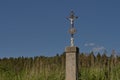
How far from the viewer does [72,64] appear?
12.6 metres

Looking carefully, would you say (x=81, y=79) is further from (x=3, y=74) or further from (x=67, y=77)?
(x=3, y=74)

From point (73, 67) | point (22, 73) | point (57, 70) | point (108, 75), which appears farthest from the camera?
point (22, 73)

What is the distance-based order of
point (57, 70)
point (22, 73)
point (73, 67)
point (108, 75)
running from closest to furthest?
point (73, 67) → point (108, 75) → point (57, 70) → point (22, 73)

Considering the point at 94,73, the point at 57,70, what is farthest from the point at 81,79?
the point at 57,70

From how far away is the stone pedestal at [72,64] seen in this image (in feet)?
41.3

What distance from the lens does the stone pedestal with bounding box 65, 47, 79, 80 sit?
12602 millimetres

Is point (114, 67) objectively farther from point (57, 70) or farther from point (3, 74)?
point (3, 74)

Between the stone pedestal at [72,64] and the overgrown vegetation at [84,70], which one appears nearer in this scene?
the stone pedestal at [72,64]

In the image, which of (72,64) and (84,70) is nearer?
(72,64)

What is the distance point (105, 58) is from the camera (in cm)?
1400

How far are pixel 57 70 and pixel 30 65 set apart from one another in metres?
2.11

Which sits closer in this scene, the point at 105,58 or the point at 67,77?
the point at 67,77

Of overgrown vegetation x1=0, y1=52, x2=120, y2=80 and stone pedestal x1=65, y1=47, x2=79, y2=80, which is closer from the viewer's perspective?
stone pedestal x1=65, y1=47, x2=79, y2=80

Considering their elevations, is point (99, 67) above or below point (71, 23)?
below
